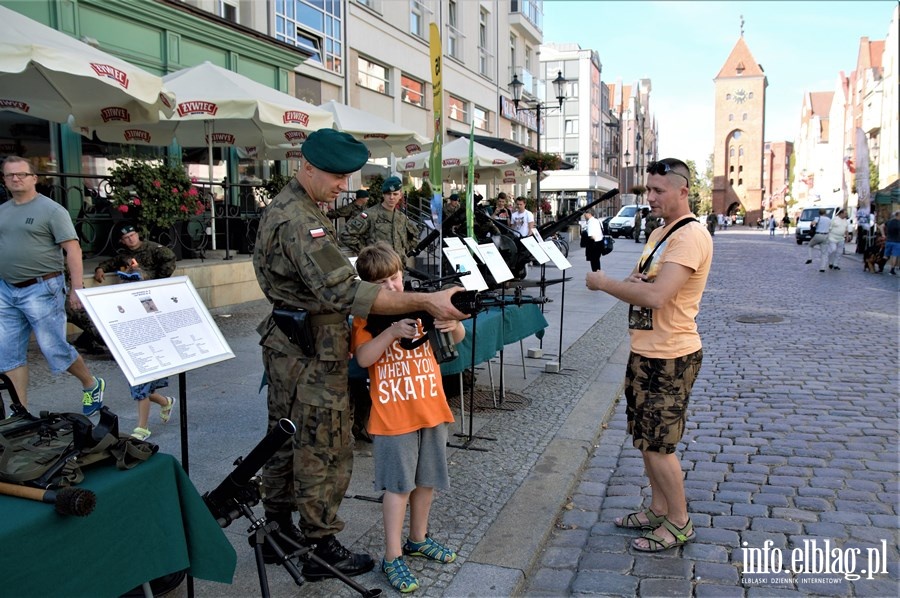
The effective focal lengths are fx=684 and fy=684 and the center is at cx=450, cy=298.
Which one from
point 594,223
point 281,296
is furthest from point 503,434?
point 594,223

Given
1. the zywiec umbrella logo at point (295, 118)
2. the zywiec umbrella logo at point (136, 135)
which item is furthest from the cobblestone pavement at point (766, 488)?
the zywiec umbrella logo at point (136, 135)

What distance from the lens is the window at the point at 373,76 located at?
2039 centimetres

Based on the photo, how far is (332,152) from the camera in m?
3.02

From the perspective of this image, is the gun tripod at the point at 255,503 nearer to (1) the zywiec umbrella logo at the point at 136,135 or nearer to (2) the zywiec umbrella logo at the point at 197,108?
(2) the zywiec umbrella logo at the point at 197,108

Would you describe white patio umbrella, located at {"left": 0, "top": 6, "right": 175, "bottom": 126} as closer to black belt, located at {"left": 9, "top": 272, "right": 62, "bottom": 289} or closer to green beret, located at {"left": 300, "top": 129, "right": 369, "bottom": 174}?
black belt, located at {"left": 9, "top": 272, "right": 62, "bottom": 289}

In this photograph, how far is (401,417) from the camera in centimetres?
318

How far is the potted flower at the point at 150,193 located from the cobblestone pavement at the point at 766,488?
656 cm

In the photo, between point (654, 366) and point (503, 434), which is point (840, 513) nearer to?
point (654, 366)

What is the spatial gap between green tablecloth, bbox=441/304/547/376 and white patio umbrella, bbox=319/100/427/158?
18.5 ft

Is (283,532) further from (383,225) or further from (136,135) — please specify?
(136,135)

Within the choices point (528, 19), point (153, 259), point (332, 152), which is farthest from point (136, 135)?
point (528, 19)

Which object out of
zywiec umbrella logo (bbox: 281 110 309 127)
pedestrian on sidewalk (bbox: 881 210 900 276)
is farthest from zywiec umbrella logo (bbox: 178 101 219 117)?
pedestrian on sidewalk (bbox: 881 210 900 276)

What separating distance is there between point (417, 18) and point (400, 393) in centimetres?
2333

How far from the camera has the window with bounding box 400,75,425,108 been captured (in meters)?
23.0
